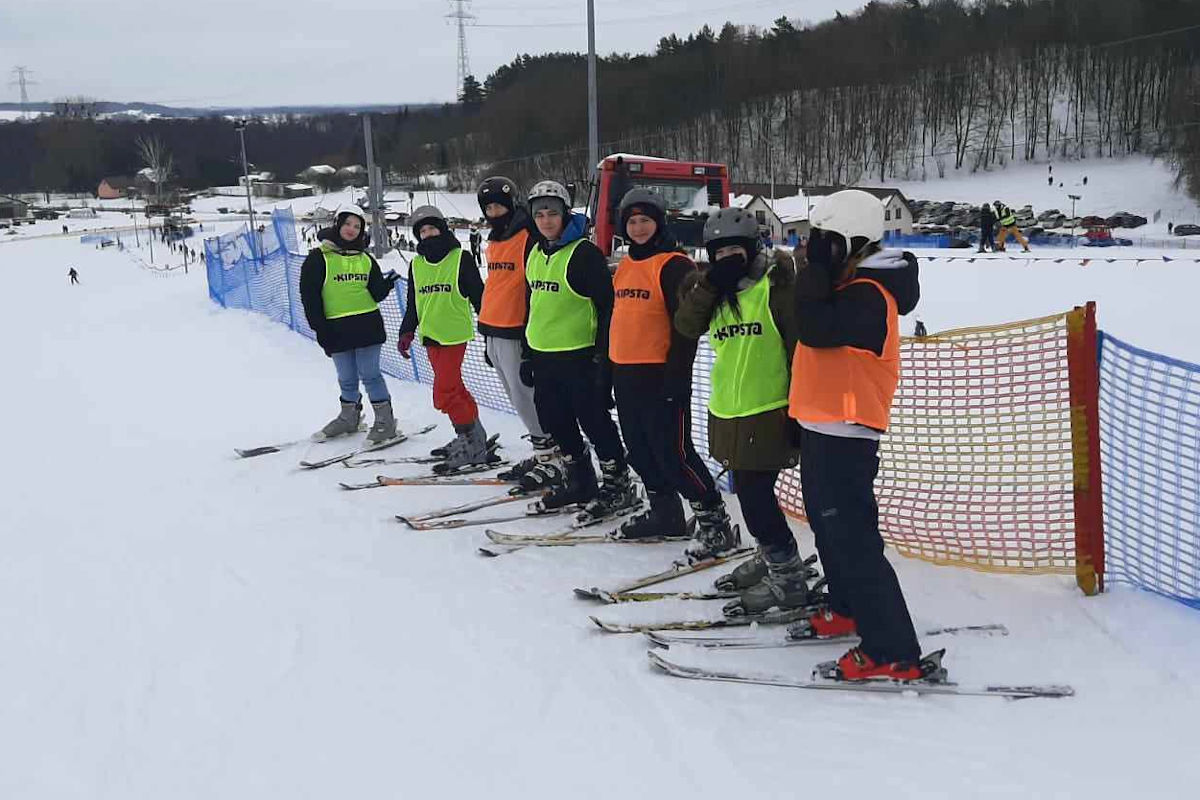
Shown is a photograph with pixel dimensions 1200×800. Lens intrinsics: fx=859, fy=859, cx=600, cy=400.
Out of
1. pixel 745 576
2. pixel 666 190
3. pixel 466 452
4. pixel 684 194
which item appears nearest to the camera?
pixel 745 576

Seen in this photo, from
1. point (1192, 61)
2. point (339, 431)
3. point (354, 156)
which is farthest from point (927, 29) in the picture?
point (339, 431)

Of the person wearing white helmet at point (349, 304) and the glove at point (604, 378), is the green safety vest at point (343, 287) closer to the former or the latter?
the person wearing white helmet at point (349, 304)

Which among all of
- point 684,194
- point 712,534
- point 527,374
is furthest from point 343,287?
point 684,194

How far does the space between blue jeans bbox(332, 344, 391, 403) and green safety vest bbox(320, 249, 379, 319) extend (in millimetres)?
323

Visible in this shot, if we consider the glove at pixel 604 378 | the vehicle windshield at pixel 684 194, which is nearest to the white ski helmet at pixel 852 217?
the glove at pixel 604 378

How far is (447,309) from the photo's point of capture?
5602 millimetres

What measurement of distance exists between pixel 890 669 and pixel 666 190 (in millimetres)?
13152

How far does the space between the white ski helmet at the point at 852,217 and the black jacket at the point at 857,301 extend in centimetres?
9

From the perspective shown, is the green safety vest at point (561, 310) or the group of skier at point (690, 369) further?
the green safety vest at point (561, 310)

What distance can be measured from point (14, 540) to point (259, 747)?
2.90 m

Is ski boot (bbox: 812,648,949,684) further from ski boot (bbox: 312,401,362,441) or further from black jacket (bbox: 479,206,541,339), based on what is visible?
ski boot (bbox: 312,401,362,441)

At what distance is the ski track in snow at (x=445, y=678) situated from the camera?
252 centimetres

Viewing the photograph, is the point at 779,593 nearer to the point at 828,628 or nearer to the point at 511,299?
the point at 828,628

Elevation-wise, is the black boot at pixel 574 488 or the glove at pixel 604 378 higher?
the glove at pixel 604 378
